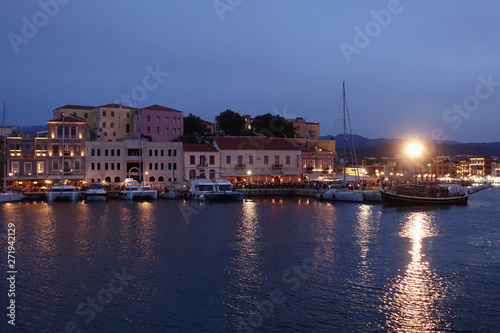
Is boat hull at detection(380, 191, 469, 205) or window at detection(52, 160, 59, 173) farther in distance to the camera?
window at detection(52, 160, 59, 173)

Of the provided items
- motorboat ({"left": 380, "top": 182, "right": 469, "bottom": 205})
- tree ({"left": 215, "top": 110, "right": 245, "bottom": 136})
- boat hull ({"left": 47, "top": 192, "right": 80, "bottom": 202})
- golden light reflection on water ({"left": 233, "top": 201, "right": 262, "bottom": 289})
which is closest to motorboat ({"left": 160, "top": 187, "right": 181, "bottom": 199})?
boat hull ({"left": 47, "top": 192, "right": 80, "bottom": 202})

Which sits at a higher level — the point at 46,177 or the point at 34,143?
the point at 34,143

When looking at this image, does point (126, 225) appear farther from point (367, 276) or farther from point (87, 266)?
point (367, 276)

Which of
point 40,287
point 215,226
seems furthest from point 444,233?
point 40,287

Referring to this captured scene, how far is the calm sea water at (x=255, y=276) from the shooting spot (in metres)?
14.3

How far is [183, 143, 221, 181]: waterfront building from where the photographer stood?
65062 millimetres

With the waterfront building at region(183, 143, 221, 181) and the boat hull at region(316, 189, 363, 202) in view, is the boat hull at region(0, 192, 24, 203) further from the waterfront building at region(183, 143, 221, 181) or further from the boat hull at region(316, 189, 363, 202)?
the boat hull at region(316, 189, 363, 202)

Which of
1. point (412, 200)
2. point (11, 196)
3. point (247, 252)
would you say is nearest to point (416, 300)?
point (247, 252)

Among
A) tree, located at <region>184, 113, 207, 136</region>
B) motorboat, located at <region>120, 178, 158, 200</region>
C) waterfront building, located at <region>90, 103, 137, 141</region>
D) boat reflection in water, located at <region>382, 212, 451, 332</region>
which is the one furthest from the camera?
tree, located at <region>184, 113, 207, 136</region>

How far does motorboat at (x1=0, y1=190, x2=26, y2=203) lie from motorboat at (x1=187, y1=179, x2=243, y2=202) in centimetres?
2054

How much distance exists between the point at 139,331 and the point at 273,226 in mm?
19679

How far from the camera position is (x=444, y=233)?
29.6 metres

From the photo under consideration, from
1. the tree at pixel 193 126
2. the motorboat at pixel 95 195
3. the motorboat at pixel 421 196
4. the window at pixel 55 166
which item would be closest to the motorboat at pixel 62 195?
the motorboat at pixel 95 195

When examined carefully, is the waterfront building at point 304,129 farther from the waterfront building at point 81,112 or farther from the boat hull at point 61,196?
the boat hull at point 61,196
